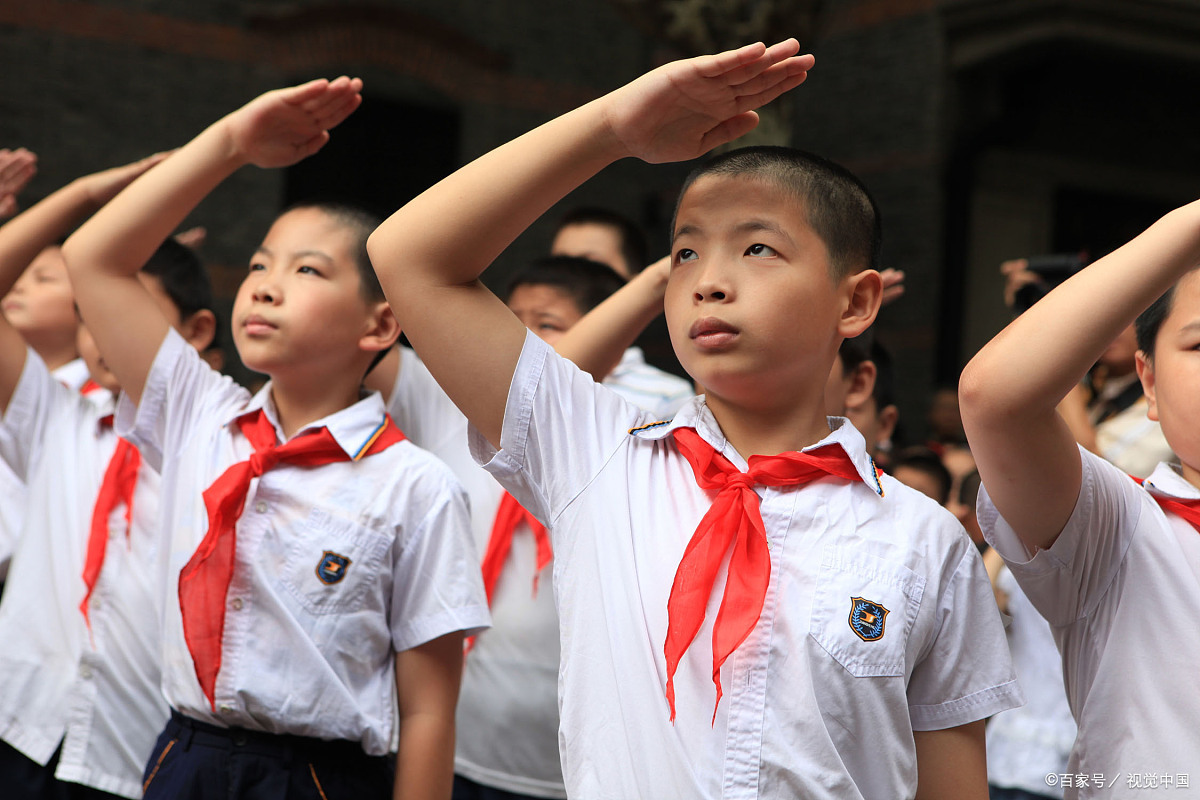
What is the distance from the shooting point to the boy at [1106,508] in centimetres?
141

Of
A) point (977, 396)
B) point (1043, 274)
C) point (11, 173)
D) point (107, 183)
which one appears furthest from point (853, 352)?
point (11, 173)

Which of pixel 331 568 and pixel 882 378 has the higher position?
pixel 882 378

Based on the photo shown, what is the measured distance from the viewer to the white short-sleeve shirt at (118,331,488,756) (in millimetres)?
1979

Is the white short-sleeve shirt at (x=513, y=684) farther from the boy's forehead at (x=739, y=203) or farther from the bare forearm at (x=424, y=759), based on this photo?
the boy's forehead at (x=739, y=203)

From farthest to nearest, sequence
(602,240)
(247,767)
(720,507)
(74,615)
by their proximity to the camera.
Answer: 1. (602,240)
2. (74,615)
3. (247,767)
4. (720,507)

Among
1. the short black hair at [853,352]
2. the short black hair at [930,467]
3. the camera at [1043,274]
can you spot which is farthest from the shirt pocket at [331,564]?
the short black hair at [930,467]

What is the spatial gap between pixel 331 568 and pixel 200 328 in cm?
110

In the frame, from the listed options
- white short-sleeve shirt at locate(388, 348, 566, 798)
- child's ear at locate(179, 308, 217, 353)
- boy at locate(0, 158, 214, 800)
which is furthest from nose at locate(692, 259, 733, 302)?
child's ear at locate(179, 308, 217, 353)

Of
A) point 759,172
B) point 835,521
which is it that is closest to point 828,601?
point 835,521

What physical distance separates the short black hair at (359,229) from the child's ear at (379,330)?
2cm

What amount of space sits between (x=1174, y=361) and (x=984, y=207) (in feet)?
22.4

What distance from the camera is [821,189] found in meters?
1.64

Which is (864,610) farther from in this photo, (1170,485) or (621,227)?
(621,227)

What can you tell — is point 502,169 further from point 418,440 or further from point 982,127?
point 982,127
